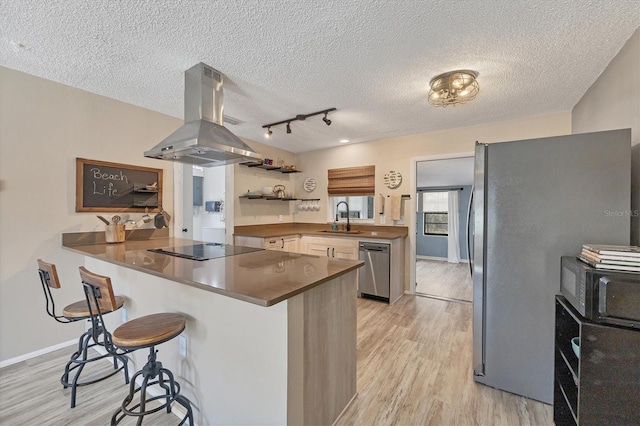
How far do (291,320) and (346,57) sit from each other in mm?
1902

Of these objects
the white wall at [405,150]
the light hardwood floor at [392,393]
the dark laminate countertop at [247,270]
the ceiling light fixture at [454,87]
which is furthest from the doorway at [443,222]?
the dark laminate countertop at [247,270]

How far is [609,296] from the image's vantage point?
123 cm

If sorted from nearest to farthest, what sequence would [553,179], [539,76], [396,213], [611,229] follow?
1. [611,229]
2. [553,179]
3. [539,76]
4. [396,213]

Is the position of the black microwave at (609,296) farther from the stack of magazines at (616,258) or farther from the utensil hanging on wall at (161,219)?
the utensil hanging on wall at (161,219)

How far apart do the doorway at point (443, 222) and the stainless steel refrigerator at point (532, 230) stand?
10.3 feet

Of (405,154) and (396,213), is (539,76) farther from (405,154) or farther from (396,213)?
(396,213)

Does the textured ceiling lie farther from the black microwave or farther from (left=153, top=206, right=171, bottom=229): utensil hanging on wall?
the black microwave

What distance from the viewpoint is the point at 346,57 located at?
204 centimetres

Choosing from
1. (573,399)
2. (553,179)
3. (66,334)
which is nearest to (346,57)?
(553,179)

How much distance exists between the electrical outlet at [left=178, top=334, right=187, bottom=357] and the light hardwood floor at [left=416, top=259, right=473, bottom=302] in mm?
3595

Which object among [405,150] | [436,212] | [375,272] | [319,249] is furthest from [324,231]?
[436,212]

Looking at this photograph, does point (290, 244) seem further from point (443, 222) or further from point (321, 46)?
point (443, 222)

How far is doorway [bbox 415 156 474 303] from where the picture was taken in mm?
5441

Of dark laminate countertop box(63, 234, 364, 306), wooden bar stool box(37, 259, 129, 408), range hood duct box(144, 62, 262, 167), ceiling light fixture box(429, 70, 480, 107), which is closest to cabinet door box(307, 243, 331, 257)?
dark laminate countertop box(63, 234, 364, 306)
